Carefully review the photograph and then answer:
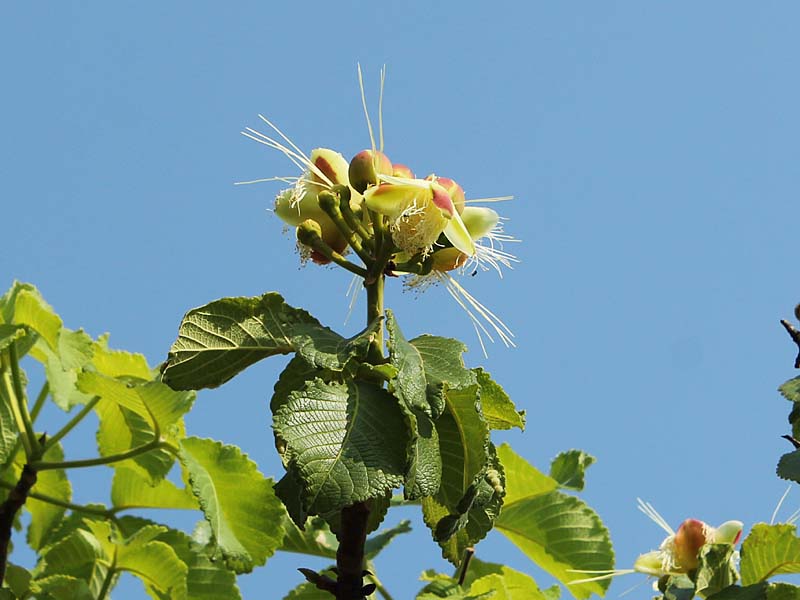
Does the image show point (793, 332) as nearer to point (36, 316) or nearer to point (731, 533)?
point (731, 533)

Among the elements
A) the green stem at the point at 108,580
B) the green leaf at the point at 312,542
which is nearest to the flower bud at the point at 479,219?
the green leaf at the point at 312,542

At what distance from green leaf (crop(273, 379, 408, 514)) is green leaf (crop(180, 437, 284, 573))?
727 millimetres

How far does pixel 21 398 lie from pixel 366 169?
4.40 ft

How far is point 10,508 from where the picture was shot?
8.77ft

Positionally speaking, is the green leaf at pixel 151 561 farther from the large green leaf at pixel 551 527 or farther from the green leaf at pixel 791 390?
the green leaf at pixel 791 390

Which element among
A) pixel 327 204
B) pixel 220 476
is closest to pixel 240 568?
pixel 220 476

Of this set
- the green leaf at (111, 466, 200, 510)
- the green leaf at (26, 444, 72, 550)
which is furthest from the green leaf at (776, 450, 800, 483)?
the green leaf at (26, 444, 72, 550)

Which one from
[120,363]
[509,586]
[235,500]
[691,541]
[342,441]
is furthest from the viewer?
[120,363]

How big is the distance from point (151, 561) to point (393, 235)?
139 cm

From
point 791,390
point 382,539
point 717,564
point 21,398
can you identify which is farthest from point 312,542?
point 791,390

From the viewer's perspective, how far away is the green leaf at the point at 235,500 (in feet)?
7.80

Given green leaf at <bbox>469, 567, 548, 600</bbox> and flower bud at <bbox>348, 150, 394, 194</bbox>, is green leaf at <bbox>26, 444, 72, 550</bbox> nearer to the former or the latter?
green leaf at <bbox>469, 567, 548, 600</bbox>

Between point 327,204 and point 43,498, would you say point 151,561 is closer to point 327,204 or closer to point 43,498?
point 43,498

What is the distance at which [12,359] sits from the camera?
2.76m
